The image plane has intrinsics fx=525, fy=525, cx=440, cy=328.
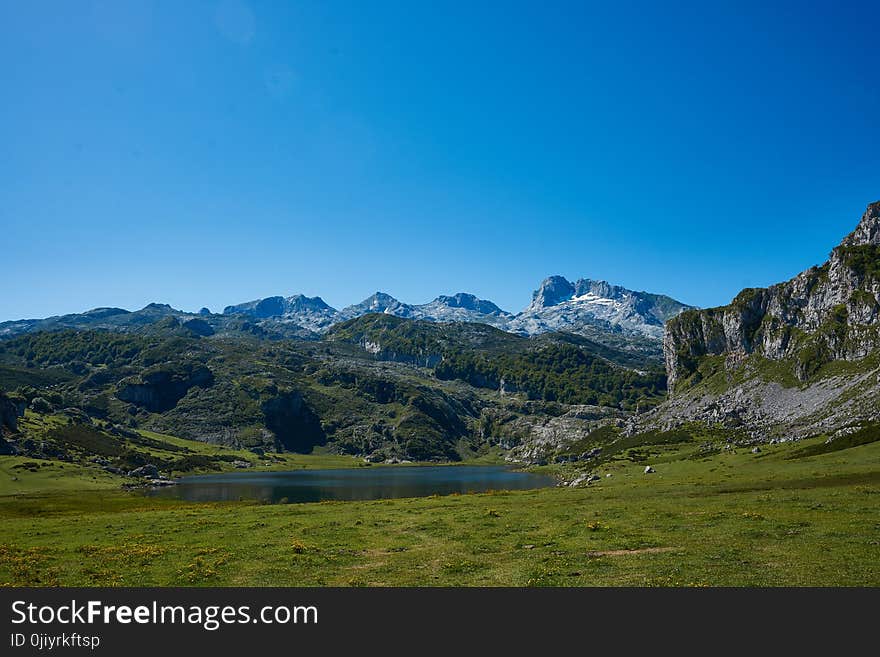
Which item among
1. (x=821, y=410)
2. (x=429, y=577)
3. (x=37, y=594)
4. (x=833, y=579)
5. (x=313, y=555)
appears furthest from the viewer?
(x=821, y=410)

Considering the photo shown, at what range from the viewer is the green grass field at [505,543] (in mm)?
27125

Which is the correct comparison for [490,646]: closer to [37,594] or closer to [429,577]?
[429,577]

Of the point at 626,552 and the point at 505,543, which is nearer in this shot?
the point at 626,552

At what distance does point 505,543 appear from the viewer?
36.6 m

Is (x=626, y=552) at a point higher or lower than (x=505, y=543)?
higher

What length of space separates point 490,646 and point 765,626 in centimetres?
1026

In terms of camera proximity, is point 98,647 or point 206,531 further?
point 206,531

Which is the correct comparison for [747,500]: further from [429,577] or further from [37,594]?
[37,594]

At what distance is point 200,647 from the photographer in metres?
20.2

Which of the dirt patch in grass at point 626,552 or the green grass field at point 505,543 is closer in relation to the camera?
the green grass field at point 505,543

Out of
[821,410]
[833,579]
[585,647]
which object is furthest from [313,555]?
[821,410]

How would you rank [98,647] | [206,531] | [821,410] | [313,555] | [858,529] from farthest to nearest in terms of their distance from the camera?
1. [821,410]
2. [206,531]
3. [313,555]
4. [858,529]
5. [98,647]

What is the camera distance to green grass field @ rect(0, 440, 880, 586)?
27125mm

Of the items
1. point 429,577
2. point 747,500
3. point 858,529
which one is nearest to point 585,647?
point 429,577
